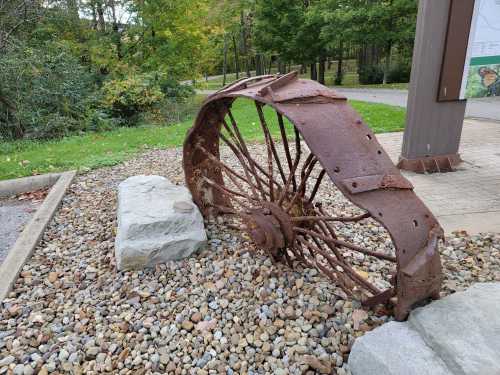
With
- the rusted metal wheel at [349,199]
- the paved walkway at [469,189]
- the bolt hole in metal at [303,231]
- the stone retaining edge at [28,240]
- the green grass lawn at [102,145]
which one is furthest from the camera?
the green grass lawn at [102,145]

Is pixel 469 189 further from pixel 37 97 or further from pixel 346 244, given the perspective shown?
pixel 37 97

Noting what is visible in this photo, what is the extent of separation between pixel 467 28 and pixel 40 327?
203 inches

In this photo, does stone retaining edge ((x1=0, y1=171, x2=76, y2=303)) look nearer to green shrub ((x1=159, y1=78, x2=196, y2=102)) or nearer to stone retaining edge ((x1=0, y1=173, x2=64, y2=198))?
stone retaining edge ((x1=0, y1=173, x2=64, y2=198))

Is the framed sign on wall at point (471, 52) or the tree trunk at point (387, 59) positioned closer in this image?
the framed sign on wall at point (471, 52)

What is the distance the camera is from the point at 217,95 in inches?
99.8

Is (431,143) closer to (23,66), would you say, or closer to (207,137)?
(207,137)

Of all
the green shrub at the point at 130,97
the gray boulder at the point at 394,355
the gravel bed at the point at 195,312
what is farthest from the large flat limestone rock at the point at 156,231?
the green shrub at the point at 130,97

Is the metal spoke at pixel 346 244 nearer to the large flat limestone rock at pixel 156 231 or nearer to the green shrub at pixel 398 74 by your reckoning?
the large flat limestone rock at pixel 156 231

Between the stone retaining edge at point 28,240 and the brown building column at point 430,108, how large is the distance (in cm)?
430

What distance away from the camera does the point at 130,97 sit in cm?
1007

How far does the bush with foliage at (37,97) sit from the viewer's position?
27.5 ft

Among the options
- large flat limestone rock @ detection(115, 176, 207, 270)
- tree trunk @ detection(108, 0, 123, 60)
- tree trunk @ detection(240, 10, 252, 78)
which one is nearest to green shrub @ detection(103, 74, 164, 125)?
tree trunk @ detection(108, 0, 123, 60)

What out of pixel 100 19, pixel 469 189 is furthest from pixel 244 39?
pixel 469 189

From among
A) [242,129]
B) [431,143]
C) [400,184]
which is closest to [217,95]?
[400,184]
